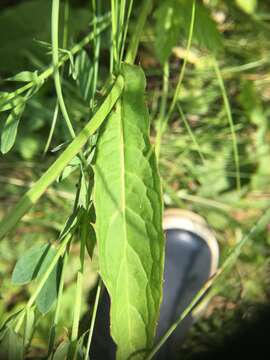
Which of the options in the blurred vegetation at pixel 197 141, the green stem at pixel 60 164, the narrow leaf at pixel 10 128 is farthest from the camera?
the blurred vegetation at pixel 197 141

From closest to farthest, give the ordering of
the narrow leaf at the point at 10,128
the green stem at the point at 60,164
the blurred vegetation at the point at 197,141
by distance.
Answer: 1. the green stem at the point at 60,164
2. the narrow leaf at the point at 10,128
3. the blurred vegetation at the point at 197,141

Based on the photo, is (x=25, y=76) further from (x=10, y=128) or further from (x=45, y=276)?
(x=45, y=276)

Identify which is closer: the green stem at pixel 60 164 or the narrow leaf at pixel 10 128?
the green stem at pixel 60 164

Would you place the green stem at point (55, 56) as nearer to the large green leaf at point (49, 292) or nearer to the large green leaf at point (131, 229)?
the large green leaf at point (131, 229)

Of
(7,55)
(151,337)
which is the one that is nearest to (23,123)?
(7,55)

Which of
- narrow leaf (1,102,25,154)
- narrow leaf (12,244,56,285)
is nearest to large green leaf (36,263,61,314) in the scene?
narrow leaf (12,244,56,285)

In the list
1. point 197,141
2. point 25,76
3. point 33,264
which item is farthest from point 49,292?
point 197,141

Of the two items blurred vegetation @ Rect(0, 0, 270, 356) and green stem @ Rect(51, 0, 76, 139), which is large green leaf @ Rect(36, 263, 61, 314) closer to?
green stem @ Rect(51, 0, 76, 139)

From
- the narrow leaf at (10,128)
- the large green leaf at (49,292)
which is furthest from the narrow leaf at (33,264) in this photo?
the narrow leaf at (10,128)
